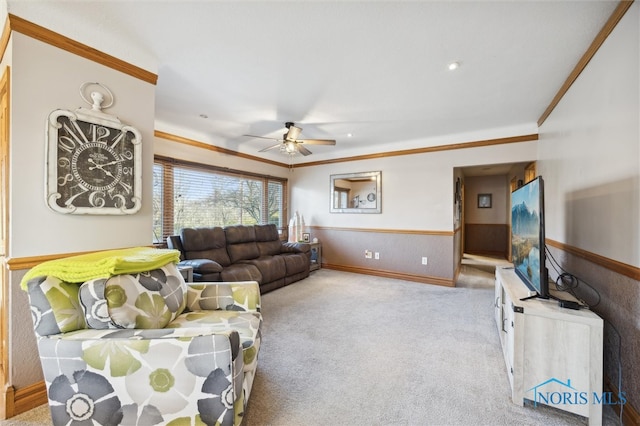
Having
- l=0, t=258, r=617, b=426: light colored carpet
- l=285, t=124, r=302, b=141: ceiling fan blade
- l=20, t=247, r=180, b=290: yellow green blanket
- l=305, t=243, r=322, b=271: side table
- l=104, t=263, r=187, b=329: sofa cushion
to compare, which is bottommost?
l=0, t=258, r=617, b=426: light colored carpet

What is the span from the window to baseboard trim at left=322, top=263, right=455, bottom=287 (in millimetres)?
1509

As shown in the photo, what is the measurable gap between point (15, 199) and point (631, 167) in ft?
11.2

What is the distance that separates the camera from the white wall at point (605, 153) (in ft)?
4.81

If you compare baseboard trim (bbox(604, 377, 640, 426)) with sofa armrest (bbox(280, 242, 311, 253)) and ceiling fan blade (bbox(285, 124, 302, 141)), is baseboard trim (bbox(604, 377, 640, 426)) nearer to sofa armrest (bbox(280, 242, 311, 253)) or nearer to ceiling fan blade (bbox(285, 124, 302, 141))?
ceiling fan blade (bbox(285, 124, 302, 141))

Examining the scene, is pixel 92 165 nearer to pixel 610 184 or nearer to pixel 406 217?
pixel 610 184

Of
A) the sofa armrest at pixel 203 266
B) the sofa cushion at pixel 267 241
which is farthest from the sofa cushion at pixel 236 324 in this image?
the sofa cushion at pixel 267 241

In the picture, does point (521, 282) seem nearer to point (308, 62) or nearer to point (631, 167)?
point (631, 167)

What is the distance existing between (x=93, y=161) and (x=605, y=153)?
3335 millimetres

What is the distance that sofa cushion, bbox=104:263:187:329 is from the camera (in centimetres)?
137

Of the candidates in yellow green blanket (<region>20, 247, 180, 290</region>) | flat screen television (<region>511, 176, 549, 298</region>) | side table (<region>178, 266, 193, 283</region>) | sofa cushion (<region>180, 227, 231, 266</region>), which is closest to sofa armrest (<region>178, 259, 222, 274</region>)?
side table (<region>178, 266, 193, 283</region>)

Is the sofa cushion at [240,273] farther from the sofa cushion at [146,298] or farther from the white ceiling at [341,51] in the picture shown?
the white ceiling at [341,51]

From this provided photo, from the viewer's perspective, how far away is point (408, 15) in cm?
165

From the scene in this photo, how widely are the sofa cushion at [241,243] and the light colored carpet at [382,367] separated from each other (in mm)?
816

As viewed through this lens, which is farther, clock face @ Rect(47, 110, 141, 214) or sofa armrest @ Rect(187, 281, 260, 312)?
sofa armrest @ Rect(187, 281, 260, 312)
